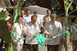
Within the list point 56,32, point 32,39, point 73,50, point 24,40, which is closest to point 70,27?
point 56,32

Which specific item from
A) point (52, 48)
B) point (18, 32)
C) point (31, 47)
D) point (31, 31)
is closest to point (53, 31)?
point (52, 48)

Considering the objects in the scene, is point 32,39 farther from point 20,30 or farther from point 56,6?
point 56,6

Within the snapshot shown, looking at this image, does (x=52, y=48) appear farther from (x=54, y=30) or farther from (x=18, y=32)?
(x=18, y=32)

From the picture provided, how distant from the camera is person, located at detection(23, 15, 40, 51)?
3143 mm

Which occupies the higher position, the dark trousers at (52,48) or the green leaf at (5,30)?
the green leaf at (5,30)

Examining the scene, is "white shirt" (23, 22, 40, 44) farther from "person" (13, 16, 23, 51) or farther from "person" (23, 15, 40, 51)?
"person" (13, 16, 23, 51)

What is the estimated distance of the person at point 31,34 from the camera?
314 centimetres

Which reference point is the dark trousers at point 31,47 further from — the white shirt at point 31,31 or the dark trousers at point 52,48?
the dark trousers at point 52,48

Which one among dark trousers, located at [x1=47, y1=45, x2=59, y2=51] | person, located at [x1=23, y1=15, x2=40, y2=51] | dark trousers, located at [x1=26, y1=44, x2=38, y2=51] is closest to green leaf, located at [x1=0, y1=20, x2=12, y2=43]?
person, located at [x1=23, y1=15, x2=40, y2=51]

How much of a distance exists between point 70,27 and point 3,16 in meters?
2.75

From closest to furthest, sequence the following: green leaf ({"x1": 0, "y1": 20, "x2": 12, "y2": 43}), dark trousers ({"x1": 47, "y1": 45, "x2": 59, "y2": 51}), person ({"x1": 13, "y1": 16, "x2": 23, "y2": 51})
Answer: green leaf ({"x1": 0, "y1": 20, "x2": 12, "y2": 43}) → person ({"x1": 13, "y1": 16, "x2": 23, "y2": 51}) → dark trousers ({"x1": 47, "y1": 45, "x2": 59, "y2": 51})

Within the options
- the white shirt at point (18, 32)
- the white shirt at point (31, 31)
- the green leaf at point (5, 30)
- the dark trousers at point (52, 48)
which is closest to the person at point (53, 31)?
the dark trousers at point (52, 48)

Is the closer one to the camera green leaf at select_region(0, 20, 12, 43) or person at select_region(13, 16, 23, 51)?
green leaf at select_region(0, 20, 12, 43)

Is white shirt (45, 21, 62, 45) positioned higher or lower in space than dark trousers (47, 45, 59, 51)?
higher
